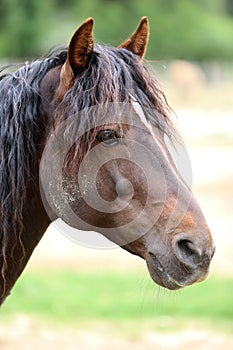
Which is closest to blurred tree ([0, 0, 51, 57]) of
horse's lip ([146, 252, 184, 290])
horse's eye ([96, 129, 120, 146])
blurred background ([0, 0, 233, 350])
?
blurred background ([0, 0, 233, 350])

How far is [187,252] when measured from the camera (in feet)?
7.95

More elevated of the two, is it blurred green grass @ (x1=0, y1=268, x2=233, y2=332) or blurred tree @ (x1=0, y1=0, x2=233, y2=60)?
blurred green grass @ (x1=0, y1=268, x2=233, y2=332)

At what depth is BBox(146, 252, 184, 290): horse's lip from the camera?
249cm

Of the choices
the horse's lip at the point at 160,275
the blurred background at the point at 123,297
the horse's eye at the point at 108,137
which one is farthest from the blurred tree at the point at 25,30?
the horse's lip at the point at 160,275

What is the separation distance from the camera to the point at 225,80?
29.9m

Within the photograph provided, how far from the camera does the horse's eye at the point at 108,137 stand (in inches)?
99.3

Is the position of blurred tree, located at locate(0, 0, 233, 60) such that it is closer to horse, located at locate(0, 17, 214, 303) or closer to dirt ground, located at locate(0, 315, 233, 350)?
dirt ground, located at locate(0, 315, 233, 350)

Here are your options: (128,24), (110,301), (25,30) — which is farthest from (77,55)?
(128,24)

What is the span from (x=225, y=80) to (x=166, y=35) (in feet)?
22.6

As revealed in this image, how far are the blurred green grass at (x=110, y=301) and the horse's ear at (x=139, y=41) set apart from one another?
11.4 feet

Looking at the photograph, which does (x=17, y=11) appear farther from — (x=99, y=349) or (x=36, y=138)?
(x=36, y=138)

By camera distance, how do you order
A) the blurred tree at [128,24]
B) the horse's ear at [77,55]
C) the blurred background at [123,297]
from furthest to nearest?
the blurred tree at [128,24], the blurred background at [123,297], the horse's ear at [77,55]

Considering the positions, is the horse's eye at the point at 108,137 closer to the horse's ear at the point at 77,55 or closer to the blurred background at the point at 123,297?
the horse's ear at the point at 77,55

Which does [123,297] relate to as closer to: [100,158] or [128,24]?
[100,158]
